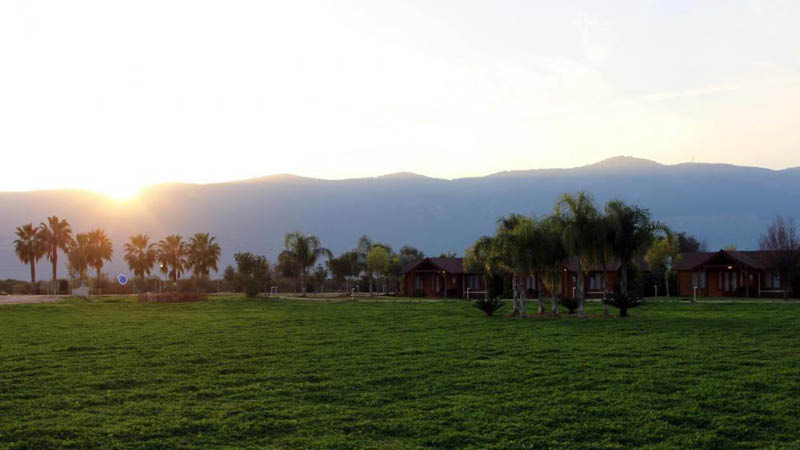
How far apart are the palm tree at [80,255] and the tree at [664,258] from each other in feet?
188

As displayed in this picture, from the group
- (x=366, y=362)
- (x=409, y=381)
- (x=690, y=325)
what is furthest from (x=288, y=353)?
(x=690, y=325)

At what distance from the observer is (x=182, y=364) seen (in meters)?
18.6

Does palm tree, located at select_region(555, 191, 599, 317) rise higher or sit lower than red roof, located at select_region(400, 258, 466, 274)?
higher

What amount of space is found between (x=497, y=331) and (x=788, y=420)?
14.8m

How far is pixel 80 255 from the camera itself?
3285 inches

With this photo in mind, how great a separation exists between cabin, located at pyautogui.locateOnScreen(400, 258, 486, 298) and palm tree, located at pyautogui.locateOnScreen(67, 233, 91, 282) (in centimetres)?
3723

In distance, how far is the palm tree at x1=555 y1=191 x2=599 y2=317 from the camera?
112 ft

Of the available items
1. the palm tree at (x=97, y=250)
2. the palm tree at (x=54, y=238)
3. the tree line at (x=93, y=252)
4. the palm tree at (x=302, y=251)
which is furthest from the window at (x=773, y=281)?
the palm tree at (x=54, y=238)

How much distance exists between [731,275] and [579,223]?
3165 centimetres

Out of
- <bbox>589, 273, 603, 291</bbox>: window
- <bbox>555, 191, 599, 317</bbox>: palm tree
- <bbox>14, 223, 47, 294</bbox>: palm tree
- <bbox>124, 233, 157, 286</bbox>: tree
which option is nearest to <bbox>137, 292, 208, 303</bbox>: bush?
<bbox>555, 191, 599, 317</bbox>: palm tree

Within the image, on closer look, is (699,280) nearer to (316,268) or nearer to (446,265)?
(446,265)

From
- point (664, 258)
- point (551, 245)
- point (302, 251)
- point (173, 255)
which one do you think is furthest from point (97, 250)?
point (551, 245)

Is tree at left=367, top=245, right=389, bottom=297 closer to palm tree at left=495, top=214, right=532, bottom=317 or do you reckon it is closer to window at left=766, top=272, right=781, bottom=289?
window at left=766, top=272, right=781, bottom=289

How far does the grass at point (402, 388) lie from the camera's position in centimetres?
1193
